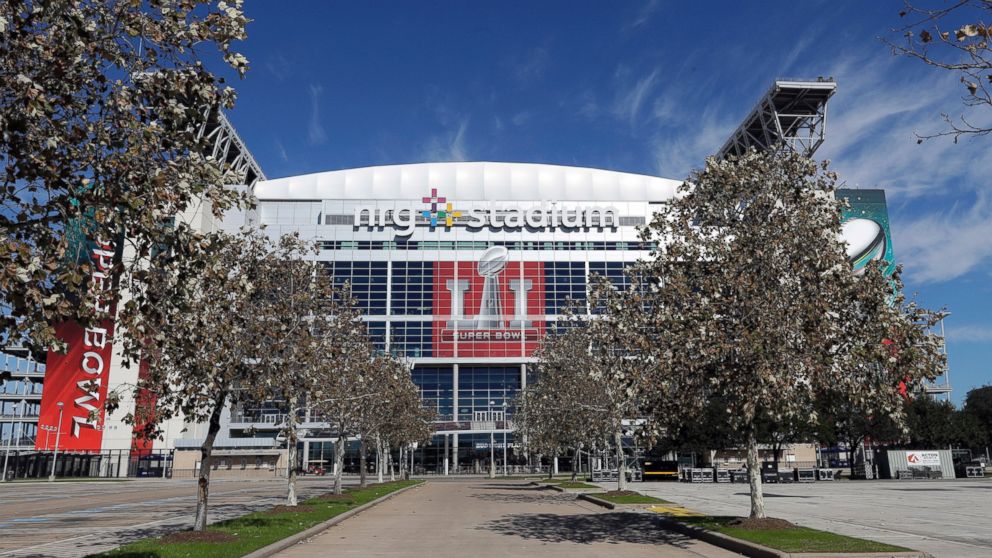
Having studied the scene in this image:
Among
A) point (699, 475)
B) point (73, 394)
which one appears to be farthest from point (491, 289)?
point (73, 394)

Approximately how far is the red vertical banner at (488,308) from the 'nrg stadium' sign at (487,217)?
5.33m

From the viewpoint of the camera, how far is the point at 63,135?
316 inches

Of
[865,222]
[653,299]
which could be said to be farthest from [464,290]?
[653,299]

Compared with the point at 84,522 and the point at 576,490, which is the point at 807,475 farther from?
the point at 84,522

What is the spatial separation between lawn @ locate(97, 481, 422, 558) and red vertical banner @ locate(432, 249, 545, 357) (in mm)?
70703

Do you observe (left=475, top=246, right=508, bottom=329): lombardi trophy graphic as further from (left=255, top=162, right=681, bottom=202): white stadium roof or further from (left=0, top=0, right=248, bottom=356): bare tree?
(left=0, top=0, right=248, bottom=356): bare tree

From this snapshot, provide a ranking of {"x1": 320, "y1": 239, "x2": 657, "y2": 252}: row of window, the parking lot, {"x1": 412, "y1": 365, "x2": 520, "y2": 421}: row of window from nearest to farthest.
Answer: the parking lot → {"x1": 412, "y1": 365, "x2": 520, "y2": 421}: row of window → {"x1": 320, "y1": 239, "x2": 657, "y2": 252}: row of window

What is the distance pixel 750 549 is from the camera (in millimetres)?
15453

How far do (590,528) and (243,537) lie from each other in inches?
368

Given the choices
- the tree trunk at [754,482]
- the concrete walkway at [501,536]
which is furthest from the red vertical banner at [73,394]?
the tree trunk at [754,482]

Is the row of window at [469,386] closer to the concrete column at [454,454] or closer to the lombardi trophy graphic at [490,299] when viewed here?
the concrete column at [454,454]

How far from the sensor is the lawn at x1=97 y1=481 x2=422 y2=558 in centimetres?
1465

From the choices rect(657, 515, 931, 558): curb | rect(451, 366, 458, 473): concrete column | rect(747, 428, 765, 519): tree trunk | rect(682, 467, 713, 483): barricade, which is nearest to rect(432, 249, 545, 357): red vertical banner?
rect(451, 366, 458, 473): concrete column

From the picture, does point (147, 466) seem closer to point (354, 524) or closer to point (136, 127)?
point (354, 524)
